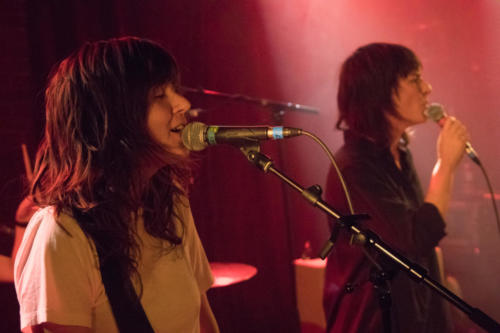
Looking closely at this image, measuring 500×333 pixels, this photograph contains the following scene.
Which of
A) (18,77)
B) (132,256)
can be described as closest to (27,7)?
(18,77)

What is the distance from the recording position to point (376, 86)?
6.33 feet

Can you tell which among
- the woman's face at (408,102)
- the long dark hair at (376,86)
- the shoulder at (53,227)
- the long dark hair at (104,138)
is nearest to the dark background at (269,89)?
the long dark hair at (376,86)

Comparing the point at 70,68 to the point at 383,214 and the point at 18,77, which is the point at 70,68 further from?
the point at 18,77

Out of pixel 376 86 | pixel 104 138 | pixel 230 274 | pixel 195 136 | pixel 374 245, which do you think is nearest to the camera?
pixel 374 245

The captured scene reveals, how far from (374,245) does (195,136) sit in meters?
0.51

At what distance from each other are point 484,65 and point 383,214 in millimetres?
1697

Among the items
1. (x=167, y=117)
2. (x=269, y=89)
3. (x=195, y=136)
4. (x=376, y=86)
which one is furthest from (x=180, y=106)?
(x=269, y=89)

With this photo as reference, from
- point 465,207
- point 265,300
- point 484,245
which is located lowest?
point 265,300

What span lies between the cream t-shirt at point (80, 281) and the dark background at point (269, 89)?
4.66 ft

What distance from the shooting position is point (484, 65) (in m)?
2.79

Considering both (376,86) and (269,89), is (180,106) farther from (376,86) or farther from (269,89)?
(269,89)

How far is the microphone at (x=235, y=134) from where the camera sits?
1079 millimetres

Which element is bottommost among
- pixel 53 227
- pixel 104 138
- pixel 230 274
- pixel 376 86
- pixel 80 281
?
pixel 230 274

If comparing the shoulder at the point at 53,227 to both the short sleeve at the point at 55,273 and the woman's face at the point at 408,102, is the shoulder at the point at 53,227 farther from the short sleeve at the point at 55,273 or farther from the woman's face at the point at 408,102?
the woman's face at the point at 408,102
